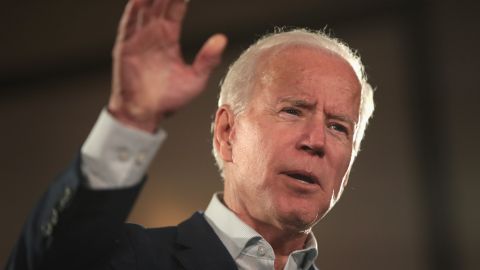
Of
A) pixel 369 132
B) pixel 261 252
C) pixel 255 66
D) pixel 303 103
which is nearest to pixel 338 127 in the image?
pixel 303 103

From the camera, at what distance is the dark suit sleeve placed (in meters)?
1.10

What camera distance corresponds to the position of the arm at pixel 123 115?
1.11 meters

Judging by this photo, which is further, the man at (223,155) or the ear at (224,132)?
the ear at (224,132)

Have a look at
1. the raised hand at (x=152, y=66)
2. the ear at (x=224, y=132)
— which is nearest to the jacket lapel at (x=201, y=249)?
the ear at (x=224, y=132)

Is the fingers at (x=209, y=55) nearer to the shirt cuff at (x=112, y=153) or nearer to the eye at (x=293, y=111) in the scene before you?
the shirt cuff at (x=112, y=153)

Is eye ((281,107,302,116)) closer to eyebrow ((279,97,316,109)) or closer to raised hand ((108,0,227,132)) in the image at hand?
eyebrow ((279,97,316,109))

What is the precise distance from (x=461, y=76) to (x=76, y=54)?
2057mm

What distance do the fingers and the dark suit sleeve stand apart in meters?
0.24

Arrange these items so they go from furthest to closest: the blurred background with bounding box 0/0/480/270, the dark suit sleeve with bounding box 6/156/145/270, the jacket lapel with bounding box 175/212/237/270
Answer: the blurred background with bounding box 0/0/480/270, the jacket lapel with bounding box 175/212/237/270, the dark suit sleeve with bounding box 6/156/145/270

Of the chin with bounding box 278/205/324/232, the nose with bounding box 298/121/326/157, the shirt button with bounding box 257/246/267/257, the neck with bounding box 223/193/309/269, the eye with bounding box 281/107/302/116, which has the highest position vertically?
the eye with bounding box 281/107/302/116

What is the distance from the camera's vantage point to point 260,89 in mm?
1717

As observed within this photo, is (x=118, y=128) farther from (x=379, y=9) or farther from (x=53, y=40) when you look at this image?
(x=53, y=40)

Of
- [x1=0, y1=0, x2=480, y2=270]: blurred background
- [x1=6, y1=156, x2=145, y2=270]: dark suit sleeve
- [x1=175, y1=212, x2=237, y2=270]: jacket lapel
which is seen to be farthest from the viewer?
[x1=0, y1=0, x2=480, y2=270]: blurred background

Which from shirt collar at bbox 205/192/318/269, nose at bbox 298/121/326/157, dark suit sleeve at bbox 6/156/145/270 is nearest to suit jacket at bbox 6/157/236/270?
dark suit sleeve at bbox 6/156/145/270
